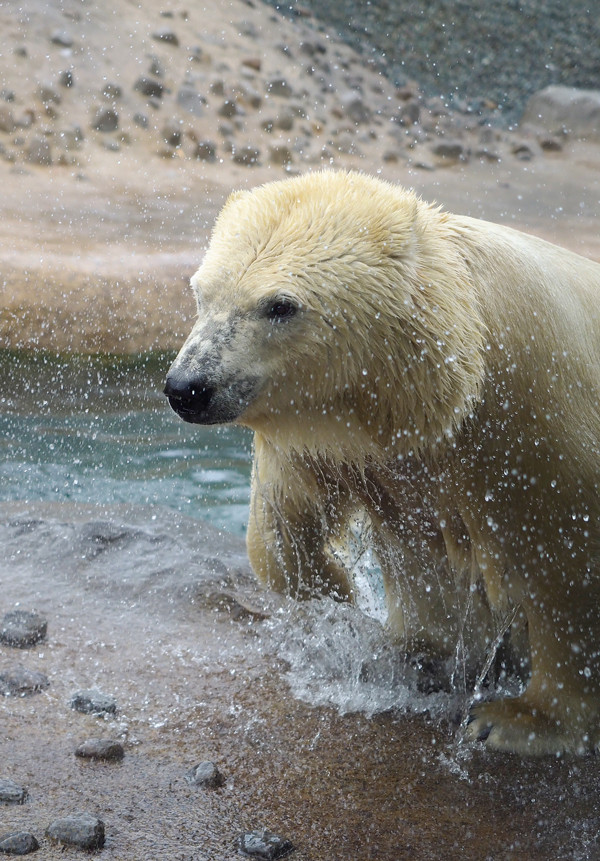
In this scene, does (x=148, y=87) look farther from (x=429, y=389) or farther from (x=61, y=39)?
(x=429, y=389)

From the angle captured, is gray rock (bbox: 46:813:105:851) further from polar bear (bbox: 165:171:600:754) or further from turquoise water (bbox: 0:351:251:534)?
turquoise water (bbox: 0:351:251:534)

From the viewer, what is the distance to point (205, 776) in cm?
219

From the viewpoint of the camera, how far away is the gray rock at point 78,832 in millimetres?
1840

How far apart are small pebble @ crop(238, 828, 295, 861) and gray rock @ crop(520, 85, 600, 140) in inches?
388

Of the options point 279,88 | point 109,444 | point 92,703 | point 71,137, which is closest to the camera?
point 92,703

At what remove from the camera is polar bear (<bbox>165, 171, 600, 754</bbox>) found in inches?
81.8

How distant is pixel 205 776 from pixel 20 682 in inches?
24.8

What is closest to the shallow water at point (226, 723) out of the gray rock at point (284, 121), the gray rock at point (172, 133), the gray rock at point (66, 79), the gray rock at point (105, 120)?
the gray rock at point (105, 120)

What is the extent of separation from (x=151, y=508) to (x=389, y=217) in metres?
2.55

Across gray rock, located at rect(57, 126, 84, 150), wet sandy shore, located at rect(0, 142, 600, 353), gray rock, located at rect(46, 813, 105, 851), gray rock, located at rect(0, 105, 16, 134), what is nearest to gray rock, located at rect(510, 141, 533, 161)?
wet sandy shore, located at rect(0, 142, 600, 353)

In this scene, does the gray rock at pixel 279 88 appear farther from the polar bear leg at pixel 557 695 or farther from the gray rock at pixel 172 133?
the polar bear leg at pixel 557 695

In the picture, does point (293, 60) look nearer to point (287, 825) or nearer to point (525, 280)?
point (525, 280)

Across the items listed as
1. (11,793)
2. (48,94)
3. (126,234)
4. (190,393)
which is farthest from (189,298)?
(11,793)

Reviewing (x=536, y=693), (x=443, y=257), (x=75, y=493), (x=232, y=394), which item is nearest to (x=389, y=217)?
(x=443, y=257)
